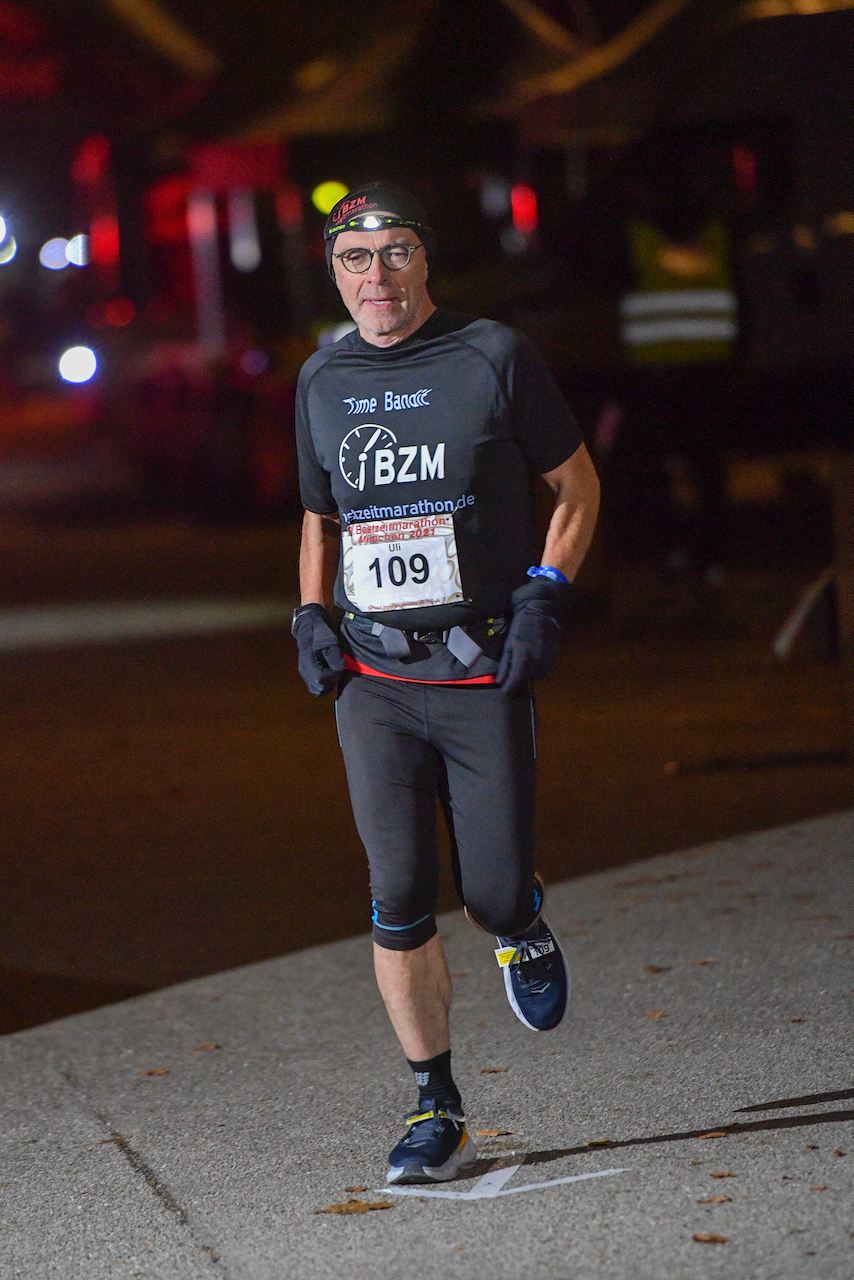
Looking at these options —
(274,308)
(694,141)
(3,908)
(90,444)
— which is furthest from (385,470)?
(90,444)

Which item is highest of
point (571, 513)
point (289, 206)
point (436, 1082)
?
point (289, 206)

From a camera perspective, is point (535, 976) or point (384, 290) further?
point (535, 976)

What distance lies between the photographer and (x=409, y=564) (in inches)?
169

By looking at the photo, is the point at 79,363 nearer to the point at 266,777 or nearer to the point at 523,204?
the point at 523,204

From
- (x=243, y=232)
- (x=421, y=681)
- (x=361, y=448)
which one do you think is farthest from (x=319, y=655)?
(x=243, y=232)

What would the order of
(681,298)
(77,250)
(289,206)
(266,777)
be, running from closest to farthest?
(266,777)
(681,298)
(289,206)
(77,250)

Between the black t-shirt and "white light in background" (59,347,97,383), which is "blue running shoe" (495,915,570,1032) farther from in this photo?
"white light in background" (59,347,97,383)

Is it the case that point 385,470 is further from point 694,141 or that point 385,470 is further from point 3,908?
point 694,141

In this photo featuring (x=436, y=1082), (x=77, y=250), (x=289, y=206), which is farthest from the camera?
(x=77, y=250)

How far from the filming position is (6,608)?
51.5 feet

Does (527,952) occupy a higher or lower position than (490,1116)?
higher

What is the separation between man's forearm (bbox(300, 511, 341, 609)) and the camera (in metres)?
4.66

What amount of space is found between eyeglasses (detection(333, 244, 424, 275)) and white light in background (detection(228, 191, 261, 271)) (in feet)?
52.2

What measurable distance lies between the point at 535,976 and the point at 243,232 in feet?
53.6
